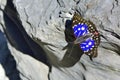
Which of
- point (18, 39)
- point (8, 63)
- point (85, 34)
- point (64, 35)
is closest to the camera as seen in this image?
point (85, 34)

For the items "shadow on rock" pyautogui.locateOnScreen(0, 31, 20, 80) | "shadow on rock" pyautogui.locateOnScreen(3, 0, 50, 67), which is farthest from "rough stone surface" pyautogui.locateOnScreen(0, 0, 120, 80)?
"shadow on rock" pyautogui.locateOnScreen(0, 31, 20, 80)

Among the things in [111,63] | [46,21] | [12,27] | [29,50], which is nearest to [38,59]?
[29,50]

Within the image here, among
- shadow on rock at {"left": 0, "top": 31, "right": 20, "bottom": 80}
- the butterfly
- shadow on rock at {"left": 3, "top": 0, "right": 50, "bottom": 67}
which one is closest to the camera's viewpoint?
the butterfly

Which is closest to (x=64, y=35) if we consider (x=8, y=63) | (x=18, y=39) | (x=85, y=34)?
(x=85, y=34)

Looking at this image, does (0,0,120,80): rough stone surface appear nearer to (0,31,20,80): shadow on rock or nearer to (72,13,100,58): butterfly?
(72,13,100,58): butterfly

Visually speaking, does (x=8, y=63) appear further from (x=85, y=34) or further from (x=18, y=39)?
(x=85, y=34)

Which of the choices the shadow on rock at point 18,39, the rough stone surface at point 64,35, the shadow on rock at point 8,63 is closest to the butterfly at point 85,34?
the rough stone surface at point 64,35
